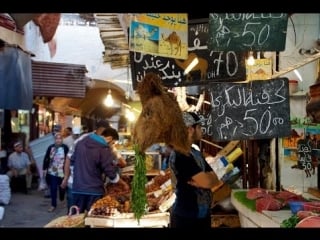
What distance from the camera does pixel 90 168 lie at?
7164 mm

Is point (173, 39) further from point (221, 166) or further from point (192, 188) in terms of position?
point (192, 188)

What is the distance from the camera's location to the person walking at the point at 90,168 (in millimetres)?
7195

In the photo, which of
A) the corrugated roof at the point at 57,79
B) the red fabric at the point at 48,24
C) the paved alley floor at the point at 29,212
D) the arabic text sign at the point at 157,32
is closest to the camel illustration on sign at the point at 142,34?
the arabic text sign at the point at 157,32

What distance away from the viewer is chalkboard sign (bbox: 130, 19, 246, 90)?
20.4 ft

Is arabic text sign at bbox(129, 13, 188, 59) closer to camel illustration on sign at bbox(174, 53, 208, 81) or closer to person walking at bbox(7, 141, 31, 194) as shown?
camel illustration on sign at bbox(174, 53, 208, 81)

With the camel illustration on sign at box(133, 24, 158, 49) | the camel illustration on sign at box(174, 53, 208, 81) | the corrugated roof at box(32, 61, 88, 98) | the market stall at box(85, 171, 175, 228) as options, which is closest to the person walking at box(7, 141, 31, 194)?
the corrugated roof at box(32, 61, 88, 98)

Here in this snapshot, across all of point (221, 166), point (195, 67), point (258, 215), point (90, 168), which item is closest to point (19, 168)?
point (90, 168)

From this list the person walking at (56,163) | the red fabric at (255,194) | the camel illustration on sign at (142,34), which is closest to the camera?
the red fabric at (255,194)

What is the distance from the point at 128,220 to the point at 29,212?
Answer: 19.8 ft

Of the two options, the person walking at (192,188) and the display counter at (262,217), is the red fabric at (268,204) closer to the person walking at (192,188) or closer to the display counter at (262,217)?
the display counter at (262,217)

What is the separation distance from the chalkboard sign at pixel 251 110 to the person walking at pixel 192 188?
3.76ft

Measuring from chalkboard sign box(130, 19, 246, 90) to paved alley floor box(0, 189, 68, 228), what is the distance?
4.51 meters
